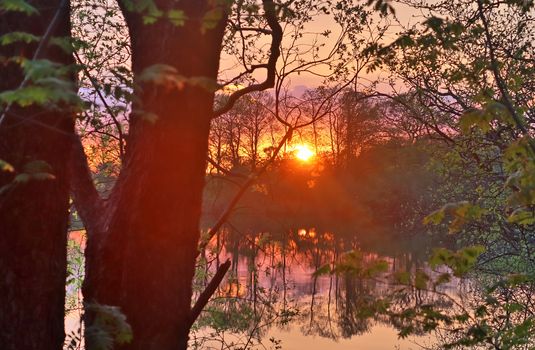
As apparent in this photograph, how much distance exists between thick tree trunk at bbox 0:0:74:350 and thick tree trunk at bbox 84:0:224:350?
1.41 ft

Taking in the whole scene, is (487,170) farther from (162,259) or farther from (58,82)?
(58,82)

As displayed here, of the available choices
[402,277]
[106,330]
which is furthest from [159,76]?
[402,277]

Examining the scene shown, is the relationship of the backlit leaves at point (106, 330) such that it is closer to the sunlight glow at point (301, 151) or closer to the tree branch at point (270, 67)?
the tree branch at point (270, 67)

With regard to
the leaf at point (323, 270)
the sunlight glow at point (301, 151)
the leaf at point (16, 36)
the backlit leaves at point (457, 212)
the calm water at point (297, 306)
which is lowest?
the calm water at point (297, 306)

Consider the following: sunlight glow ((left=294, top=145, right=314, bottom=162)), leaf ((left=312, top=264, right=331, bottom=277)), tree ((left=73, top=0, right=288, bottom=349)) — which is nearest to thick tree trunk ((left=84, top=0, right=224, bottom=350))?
tree ((left=73, top=0, right=288, bottom=349))

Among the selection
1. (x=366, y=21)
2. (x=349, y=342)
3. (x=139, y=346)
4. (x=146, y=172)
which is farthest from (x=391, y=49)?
(x=349, y=342)

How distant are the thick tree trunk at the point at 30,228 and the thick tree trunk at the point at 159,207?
0.43m

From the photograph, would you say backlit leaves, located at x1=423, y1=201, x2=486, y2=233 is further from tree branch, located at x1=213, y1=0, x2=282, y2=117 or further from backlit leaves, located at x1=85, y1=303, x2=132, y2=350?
tree branch, located at x1=213, y1=0, x2=282, y2=117

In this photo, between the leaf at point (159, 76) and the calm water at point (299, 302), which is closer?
the leaf at point (159, 76)

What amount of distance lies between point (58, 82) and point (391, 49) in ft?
8.13

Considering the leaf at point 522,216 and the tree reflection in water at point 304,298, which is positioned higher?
the leaf at point 522,216

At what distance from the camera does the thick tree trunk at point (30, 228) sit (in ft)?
8.86

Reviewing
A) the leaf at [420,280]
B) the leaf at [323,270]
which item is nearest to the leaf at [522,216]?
the leaf at [420,280]

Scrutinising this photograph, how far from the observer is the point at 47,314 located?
9.32ft
